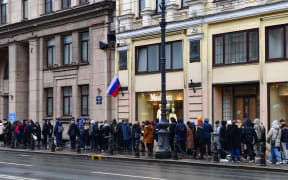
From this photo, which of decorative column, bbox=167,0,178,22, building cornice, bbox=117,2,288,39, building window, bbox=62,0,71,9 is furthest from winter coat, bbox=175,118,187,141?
building window, bbox=62,0,71,9

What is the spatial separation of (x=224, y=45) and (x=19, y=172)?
13.2 metres

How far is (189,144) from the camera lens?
23.0m

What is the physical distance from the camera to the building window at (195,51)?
26.6 metres

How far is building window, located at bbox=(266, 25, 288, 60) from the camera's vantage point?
23.3 meters

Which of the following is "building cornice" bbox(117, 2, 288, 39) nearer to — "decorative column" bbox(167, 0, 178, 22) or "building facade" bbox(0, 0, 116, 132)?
"decorative column" bbox(167, 0, 178, 22)

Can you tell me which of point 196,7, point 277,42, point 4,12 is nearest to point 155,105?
point 196,7

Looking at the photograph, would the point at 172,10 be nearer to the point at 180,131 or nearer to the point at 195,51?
the point at 195,51

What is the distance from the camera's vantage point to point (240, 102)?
25531mm

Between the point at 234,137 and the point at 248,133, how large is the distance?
65cm

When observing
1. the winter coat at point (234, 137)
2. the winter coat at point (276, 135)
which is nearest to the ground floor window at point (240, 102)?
the winter coat at point (234, 137)

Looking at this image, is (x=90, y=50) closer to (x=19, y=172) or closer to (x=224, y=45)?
(x=224, y=45)

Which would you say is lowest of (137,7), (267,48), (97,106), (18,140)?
(18,140)

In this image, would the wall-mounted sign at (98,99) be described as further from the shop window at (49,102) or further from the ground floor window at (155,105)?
the shop window at (49,102)

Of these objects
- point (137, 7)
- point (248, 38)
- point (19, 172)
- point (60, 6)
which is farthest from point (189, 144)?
point (60, 6)
